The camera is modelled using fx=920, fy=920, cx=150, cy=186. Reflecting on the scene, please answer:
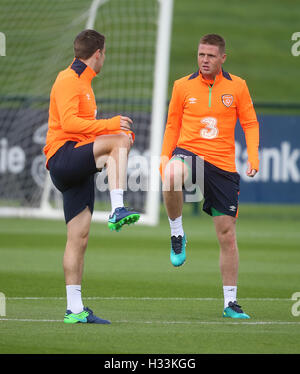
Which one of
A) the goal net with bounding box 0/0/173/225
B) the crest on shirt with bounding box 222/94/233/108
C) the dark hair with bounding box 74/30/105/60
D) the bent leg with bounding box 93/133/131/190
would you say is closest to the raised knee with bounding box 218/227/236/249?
the crest on shirt with bounding box 222/94/233/108

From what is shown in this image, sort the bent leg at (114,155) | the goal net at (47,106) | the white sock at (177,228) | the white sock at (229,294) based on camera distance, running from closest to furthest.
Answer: the bent leg at (114,155), the white sock at (229,294), the white sock at (177,228), the goal net at (47,106)

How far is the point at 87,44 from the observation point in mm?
7449

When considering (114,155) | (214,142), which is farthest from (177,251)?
(114,155)

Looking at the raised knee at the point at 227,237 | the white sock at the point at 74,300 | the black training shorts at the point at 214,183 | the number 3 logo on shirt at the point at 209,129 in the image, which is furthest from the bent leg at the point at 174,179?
the white sock at the point at 74,300

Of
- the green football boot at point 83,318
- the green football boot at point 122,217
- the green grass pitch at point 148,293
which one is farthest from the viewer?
the green football boot at point 83,318

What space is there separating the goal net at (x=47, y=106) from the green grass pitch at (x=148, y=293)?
5.27 ft

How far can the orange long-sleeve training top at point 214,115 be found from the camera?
8.01 metres

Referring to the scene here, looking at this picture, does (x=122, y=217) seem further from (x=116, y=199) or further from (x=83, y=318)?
(x=83, y=318)

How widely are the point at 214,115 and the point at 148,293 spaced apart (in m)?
2.39

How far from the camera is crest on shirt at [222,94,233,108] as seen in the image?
8.00m

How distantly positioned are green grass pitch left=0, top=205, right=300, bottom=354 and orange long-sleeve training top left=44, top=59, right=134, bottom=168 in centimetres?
A: 149

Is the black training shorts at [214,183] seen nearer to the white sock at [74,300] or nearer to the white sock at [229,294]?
the white sock at [229,294]

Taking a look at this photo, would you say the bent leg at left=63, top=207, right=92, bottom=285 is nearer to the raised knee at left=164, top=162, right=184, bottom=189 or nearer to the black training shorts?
the raised knee at left=164, top=162, right=184, bottom=189
